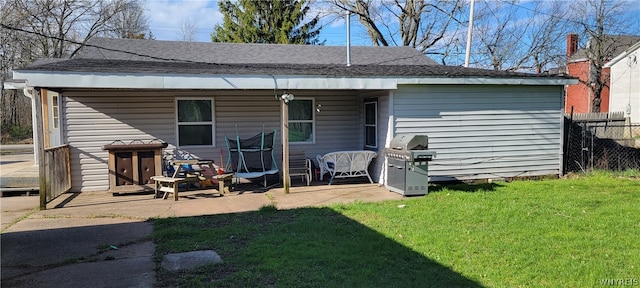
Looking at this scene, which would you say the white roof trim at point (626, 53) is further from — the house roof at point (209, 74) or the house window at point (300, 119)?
the house window at point (300, 119)

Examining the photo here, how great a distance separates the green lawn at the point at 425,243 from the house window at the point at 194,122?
350 cm

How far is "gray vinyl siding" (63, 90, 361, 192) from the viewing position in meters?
8.94

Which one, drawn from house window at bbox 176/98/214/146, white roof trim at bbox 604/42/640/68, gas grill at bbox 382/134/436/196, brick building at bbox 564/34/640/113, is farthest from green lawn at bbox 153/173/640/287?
brick building at bbox 564/34/640/113

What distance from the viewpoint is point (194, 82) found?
7.65 meters

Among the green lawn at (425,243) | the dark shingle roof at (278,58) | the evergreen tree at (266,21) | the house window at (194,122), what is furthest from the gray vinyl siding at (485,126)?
the evergreen tree at (266,21)

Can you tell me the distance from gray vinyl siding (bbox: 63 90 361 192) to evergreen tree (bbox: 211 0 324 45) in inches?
580

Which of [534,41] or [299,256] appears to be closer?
[299,256]

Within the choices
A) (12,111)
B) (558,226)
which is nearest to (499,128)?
(558,226)

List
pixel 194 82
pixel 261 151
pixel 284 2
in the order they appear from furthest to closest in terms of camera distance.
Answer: pixel 284 2 → pixel 261 151 → pixel 194 82

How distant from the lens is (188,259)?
14.9ft

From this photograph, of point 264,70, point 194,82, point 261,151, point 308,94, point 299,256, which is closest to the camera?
point 299,256

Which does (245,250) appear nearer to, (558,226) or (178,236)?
(178,236)

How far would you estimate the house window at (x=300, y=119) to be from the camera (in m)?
10.4

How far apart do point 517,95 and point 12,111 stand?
1320 inches
